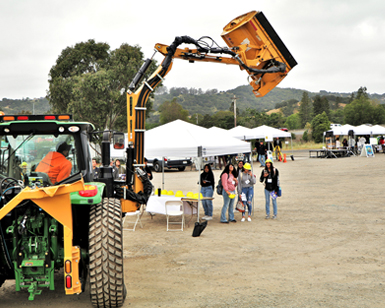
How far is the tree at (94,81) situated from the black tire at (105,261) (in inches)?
1287

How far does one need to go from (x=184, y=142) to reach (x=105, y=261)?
692 centimetres

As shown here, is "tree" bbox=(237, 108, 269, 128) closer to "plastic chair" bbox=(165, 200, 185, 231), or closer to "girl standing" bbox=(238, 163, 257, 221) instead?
"girl standing" bbox=(238, 163, 257, 221)

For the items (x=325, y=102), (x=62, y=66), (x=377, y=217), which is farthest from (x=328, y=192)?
(x=325, y=102)

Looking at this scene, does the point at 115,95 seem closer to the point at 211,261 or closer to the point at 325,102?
the point at 211,261

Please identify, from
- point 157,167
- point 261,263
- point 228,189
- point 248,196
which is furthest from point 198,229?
point 157,167

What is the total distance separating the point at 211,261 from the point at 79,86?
3172 cm

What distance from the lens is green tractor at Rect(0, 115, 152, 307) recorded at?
4402mm

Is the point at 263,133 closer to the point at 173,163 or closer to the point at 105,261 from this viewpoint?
the point at 173,163

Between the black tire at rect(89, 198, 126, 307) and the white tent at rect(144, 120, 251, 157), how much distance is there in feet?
20.8

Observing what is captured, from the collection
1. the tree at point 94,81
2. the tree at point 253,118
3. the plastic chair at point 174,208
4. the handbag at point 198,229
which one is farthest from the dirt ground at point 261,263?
the tree at point 253,118

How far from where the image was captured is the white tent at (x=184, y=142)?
37.0 feet

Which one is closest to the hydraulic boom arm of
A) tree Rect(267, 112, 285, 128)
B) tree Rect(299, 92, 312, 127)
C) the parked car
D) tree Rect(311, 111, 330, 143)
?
the parked car

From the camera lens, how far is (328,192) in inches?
622

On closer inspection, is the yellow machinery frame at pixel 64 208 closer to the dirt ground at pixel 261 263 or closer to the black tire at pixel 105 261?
the black tire at pixel 105 261
